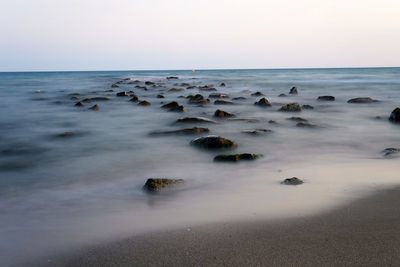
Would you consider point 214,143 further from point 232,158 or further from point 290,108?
point 290,108

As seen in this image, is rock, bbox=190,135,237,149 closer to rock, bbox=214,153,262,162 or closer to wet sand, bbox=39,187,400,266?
rock, bbox=214,153,262,162

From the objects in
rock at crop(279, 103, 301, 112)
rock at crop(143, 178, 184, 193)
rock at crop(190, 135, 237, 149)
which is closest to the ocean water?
rock at crop(143, 178, 184, 193)

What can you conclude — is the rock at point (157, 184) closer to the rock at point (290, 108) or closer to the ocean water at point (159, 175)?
the ocean water at point (159, 175)

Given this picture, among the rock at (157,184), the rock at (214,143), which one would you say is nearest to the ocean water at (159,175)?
the rock at (157,184)

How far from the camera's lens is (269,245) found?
9.32 ft

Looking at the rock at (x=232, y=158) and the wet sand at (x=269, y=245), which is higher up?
the wet sand at (x=269, y=245)

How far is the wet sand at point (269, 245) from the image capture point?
2604 millimetres

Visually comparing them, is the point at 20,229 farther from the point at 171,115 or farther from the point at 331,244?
the point at 171,115

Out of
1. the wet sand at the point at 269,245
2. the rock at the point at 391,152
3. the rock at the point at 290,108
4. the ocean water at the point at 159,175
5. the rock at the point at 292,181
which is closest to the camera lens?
the wet sand at the point at 269,245

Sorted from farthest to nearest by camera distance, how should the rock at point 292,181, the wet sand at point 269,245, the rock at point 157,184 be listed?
the rock at point 292,181 → the rock at point 157,184 → the wet sand at point 269,245

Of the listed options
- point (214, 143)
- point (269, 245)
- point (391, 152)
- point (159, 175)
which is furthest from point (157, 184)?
point (391, 152)

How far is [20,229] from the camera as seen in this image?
3268 millimetres

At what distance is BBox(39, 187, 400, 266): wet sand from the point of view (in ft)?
8.54

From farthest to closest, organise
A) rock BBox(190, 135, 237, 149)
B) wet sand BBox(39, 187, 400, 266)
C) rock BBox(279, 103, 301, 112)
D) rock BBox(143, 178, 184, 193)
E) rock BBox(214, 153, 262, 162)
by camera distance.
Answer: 1. rock BBox(279, 103, 301, 112)
2. rock BBox(190, 135, 237, 149)
3. rock BBox(214, 153, 262, 162)
4. rock BBox(143, 178, 184, 193)
5. wet sand BBox(39, 187, 400, 266)
